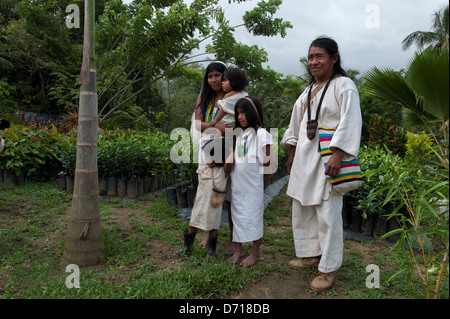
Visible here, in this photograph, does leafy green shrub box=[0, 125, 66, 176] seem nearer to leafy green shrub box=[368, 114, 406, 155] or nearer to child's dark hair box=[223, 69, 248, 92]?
child's dark hair box=[223, 69, 248, 92]

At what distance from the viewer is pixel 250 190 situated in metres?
3.00

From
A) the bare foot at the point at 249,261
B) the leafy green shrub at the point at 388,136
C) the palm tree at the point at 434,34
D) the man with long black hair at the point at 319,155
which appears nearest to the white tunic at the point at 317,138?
the man with long black hair at the point at 319,155

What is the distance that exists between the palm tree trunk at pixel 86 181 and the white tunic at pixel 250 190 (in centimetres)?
135

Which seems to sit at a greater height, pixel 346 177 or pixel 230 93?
pixel 230 93

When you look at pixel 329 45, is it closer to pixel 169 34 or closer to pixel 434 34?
pixel 169 34

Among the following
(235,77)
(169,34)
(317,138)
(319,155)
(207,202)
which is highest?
(169,34)

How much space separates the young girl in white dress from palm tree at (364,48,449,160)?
41.9 inches

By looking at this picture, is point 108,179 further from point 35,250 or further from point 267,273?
point 267,273

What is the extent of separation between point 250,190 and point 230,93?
0.92 metres

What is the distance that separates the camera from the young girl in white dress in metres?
2.96

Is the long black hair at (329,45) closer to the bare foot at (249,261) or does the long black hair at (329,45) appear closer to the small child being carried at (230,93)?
the small child being carried at (230,93)

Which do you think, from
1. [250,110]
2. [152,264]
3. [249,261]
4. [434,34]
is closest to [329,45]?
[250,110]

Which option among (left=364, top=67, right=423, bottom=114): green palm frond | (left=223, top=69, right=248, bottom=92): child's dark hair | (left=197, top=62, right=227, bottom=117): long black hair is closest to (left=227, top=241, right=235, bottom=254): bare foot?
(left=197, top=62, right=227, bottom=117): long black hair

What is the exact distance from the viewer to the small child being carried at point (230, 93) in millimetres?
2984
